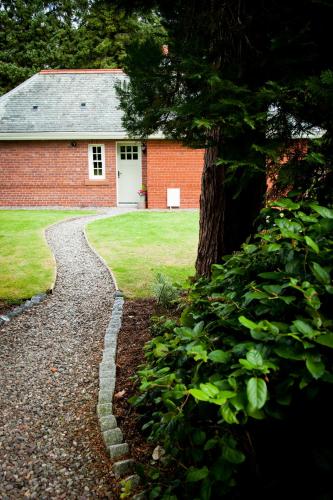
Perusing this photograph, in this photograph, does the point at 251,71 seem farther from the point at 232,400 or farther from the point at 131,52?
the point at 232,400

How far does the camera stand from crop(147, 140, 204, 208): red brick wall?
633 inches

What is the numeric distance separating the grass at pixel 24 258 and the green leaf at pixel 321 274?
503cm

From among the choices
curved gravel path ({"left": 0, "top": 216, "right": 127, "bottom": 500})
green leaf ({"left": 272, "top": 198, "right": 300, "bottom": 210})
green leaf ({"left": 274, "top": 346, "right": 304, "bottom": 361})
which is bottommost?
curved gravel path ({"left": 0, "top": 216, "right": 127, "bottom": 500})

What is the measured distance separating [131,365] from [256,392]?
251 cm

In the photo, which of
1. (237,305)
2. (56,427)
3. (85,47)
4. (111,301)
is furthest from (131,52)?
(85,47)

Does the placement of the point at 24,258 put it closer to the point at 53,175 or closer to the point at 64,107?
the point at 53,175

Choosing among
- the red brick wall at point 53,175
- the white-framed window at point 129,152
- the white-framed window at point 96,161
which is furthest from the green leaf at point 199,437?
the white-framed window at point 129,152

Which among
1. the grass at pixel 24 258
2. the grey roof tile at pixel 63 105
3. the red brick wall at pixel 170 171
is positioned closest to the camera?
the grass at pixel 24 258

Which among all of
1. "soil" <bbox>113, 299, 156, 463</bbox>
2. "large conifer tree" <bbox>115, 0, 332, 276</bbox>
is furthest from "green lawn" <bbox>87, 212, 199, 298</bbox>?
"large conifer tree" <bbox>115, 0, 332, 276</bbox>

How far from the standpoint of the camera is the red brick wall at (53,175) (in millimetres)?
16578

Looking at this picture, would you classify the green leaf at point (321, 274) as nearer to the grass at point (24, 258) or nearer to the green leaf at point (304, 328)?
the green leaf at point (304, 328)

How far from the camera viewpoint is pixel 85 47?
94.3 ft

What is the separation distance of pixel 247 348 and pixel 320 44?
2262 mm

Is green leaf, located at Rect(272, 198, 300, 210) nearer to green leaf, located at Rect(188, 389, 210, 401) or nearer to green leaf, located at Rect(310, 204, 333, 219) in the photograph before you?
green leaf, located at Rect(310, 204, 333, 219)
